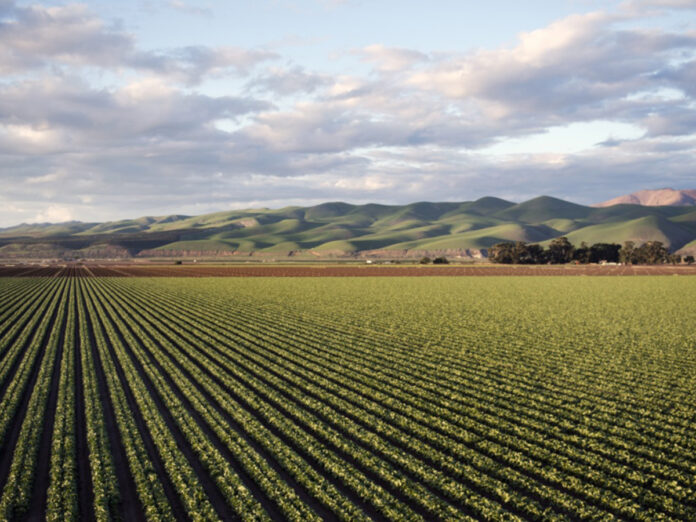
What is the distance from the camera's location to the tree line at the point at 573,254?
178875mm

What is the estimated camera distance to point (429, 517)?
481 inches

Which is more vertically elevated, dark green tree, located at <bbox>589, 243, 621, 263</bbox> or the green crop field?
the green crop field

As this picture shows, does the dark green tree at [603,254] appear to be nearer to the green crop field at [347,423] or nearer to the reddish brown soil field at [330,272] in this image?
the reddish brown soil field at [330,272]

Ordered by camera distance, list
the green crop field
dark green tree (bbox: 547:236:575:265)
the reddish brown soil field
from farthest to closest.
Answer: dark green tree (bbox: 547:236:575:265), the reddish brown soil field, the green crop field

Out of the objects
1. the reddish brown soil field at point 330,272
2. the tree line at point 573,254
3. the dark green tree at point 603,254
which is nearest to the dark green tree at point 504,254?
the tree line at point 573,254

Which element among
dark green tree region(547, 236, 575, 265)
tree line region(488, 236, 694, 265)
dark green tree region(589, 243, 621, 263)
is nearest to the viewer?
tree line region(488, 236, 694, 265)

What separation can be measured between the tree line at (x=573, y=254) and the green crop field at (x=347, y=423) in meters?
145

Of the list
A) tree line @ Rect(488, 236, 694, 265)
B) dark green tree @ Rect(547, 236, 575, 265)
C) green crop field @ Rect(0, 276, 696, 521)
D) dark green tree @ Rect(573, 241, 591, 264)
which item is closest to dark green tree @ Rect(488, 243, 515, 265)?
tree line @ Rect(488, 236, 694, 265)

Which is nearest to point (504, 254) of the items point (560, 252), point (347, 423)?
point (560, 252)

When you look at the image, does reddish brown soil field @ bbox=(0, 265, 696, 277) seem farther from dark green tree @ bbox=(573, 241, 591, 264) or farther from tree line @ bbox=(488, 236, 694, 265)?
dark green tree @ bbox=(573, 241, 591, 264)

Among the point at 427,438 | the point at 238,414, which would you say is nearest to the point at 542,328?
the point at 427,438

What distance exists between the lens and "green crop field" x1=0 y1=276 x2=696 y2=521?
12.9 metres

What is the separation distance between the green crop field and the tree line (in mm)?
145291

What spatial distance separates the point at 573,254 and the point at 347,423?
18482cm
